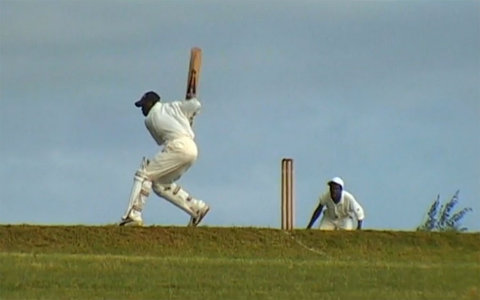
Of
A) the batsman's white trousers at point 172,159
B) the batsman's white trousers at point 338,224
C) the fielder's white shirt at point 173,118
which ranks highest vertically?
the fielder's white shirt at point 173,118

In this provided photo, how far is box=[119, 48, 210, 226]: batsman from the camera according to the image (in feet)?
83.4

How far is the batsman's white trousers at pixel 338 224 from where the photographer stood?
86.5 ft

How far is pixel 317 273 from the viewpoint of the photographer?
58.2ft

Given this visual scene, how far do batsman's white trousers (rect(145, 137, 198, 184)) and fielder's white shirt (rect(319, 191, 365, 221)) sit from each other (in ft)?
8.97

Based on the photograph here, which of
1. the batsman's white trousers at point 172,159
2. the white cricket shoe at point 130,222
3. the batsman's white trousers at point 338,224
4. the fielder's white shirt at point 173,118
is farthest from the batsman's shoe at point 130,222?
the batsman's white trousers at point 338,224

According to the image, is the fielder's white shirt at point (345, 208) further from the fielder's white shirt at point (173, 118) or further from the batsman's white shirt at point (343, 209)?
the fielder's white shirt at point (173, 118)

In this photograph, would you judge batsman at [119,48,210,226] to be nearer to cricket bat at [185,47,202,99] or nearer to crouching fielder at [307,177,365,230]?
cricket bat at [185,47,202,99]

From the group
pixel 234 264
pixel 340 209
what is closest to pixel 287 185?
pixel 340 209

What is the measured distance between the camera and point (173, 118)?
2558 cm

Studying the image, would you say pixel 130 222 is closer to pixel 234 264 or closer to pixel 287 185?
pixel 287 185

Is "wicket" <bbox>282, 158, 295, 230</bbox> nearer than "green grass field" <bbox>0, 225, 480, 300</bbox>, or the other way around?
"green grass field" <bbox>0, 225, 480, 300</bbox>

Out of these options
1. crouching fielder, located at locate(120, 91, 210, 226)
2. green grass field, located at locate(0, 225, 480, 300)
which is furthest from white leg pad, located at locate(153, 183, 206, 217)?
green grass field, located at locate(0, 225, 480, 300)

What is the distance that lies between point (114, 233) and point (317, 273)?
659 centimetres

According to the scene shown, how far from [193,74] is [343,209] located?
3545mm
